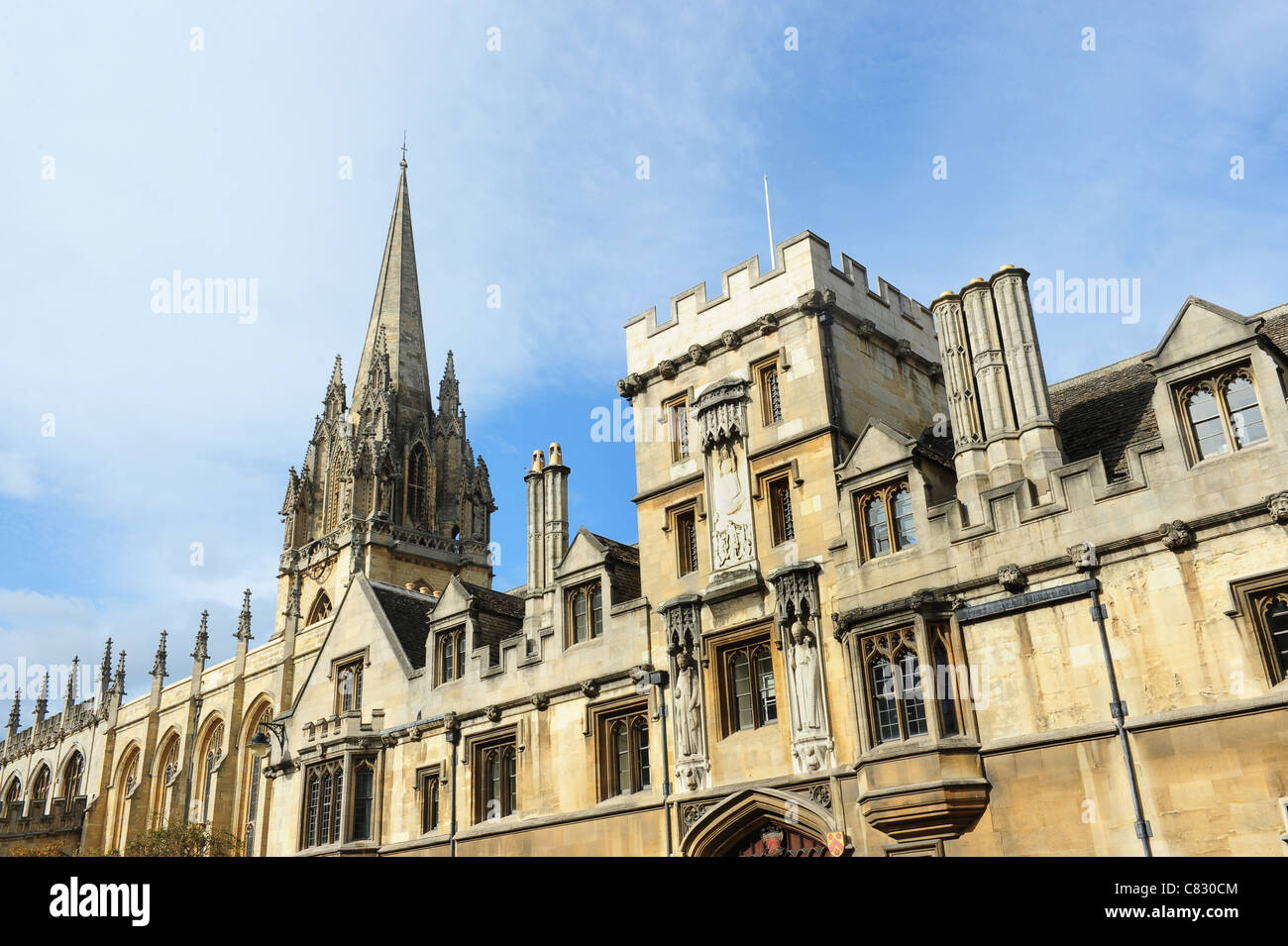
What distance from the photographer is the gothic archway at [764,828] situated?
57.0 feet

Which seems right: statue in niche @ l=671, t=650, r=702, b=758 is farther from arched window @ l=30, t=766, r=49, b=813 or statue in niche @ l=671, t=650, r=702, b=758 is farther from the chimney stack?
arched window @ l=30, t=766, r=49, b=813

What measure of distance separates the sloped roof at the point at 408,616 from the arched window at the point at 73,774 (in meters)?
53.1

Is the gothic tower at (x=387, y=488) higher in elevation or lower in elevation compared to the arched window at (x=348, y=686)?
higher

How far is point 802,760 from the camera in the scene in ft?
58.3

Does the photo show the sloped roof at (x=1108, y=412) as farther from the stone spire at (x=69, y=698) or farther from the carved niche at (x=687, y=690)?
the stone spire at (x=69, y=698)

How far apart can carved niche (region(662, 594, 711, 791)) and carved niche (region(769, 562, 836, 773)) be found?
178cm

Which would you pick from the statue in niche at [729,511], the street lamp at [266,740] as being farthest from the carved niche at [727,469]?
the street lamp at [266,740]

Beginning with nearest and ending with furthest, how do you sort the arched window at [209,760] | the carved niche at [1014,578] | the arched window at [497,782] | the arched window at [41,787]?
the carved niche at [1014,578], the arched window at [497,782], the arched window at [209,760], the arched window at [41,787]

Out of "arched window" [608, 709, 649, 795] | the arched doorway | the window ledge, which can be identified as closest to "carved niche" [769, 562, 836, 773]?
the arched doorway
